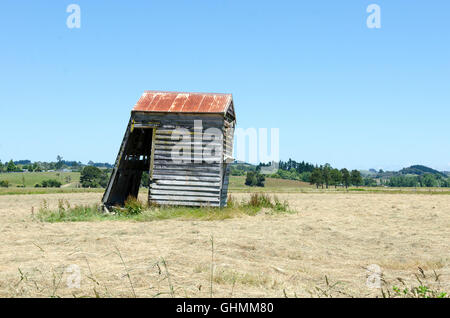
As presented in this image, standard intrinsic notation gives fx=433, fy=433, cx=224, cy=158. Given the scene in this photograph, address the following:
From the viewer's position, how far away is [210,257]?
25.0 feet

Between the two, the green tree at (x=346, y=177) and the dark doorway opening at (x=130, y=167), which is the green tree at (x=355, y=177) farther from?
the dark doorway opening at (x=130, y=167)

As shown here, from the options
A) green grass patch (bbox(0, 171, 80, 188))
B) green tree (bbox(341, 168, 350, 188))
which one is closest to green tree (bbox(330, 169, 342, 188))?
green tree (bbox(341, 168, 350, 188))

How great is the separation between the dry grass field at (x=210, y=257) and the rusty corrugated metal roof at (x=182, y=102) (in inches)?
190

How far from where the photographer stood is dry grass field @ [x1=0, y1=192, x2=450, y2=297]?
5.65 m

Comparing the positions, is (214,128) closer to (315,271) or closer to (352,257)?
(352,257)

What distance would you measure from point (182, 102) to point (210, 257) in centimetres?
1063

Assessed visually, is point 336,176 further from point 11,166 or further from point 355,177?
point 11,166

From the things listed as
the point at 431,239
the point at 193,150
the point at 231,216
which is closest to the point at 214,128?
the point at 193,150

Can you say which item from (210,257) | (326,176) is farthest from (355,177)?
(210,257)

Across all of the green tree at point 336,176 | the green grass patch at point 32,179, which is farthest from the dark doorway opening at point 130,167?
the green tree at point 336,176

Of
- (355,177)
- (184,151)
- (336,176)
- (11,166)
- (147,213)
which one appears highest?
(11,166)

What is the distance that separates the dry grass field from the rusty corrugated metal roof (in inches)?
190

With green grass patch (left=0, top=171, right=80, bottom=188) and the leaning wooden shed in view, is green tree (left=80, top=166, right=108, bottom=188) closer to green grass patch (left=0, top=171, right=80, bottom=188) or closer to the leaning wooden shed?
green grass patch (left=0, top=171, right=80, bottom=188)

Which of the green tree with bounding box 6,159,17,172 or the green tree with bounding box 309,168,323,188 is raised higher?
the green tree with bounding box 6,159,17,172
